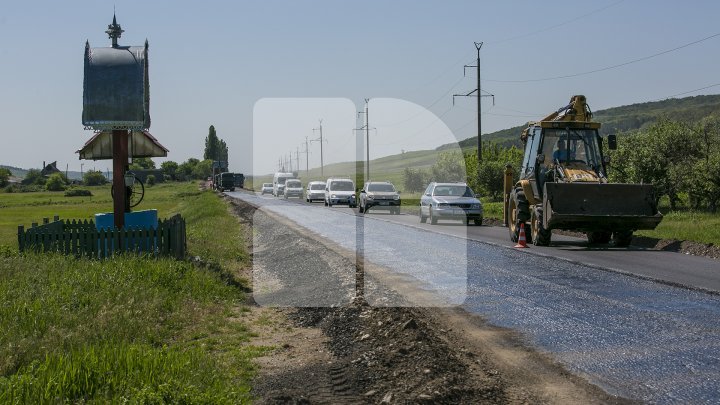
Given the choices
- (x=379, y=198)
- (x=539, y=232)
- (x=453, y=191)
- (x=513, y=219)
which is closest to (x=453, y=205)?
(x=453, y=191)

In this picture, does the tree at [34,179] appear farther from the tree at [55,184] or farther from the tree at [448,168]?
the tree at [448,168]

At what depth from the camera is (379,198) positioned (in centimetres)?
4162

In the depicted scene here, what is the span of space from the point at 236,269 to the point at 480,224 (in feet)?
49.1

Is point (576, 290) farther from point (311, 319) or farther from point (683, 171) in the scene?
point (683, 171)

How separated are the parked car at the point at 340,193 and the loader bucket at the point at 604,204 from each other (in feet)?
108

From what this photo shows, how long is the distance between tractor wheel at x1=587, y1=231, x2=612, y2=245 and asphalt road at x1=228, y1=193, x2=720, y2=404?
18.7 inches

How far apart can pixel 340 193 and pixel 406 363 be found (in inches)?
1786

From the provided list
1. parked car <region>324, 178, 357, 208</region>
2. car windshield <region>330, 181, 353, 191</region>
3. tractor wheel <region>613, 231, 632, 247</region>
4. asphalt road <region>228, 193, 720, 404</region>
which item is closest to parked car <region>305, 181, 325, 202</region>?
parked car <region>324, 178, 357, 208</region>

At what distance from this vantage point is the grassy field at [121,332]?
635 cm

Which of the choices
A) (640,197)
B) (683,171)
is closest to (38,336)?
(640,197)

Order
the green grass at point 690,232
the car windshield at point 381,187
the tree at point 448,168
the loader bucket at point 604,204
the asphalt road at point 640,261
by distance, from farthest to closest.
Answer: the tree at point 448,168
the car windshield at point 381,187
the green grass at point 690,232
the loader bucket at point 604,204
the asphalt road at point 640,261

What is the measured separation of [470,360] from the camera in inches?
298

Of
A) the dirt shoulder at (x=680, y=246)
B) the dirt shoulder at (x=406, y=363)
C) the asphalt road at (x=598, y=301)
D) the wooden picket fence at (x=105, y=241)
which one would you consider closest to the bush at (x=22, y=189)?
the asphalt road at (x=598, y=301)

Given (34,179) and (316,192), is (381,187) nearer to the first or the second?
(316,192)
